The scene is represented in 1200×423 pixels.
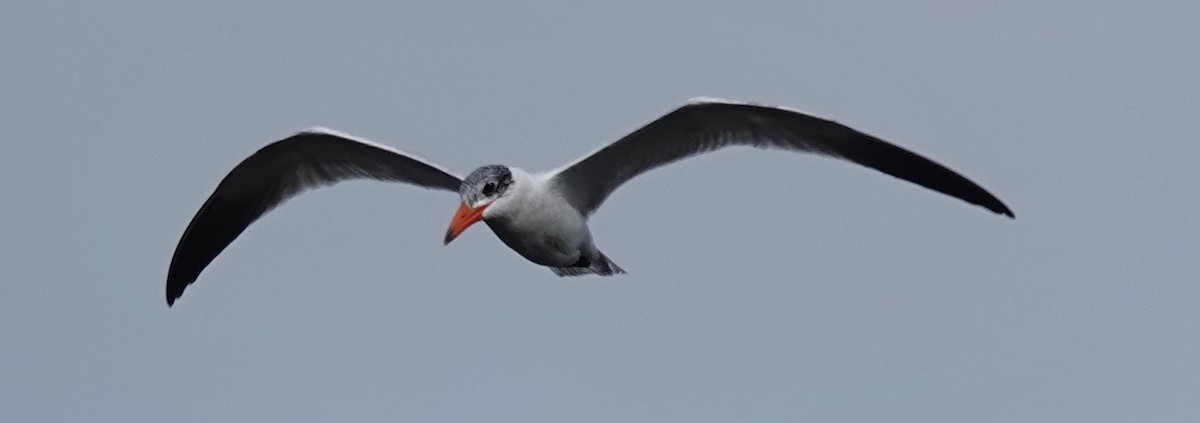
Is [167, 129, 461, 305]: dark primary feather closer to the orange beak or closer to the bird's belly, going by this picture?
the bird's belly

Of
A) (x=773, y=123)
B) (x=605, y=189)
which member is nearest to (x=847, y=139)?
(x=773, y=123)

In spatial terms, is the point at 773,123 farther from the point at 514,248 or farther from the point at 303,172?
the point at 303,172

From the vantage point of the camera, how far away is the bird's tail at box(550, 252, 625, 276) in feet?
64.0

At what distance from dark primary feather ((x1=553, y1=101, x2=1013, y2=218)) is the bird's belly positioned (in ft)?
1.36

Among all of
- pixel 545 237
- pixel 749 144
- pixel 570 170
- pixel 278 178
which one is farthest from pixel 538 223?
pixel 278 178

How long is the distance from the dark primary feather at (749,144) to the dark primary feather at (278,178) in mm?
1536

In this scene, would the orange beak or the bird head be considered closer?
the orange beak

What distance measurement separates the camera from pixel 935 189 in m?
18.5

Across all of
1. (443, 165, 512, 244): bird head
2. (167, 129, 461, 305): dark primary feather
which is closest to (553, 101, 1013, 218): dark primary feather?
(443, 165, 512, 244): bird head

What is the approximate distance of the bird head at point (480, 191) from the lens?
17.3 meters

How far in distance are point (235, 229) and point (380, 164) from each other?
171 cm

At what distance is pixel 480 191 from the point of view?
17422 millimetres

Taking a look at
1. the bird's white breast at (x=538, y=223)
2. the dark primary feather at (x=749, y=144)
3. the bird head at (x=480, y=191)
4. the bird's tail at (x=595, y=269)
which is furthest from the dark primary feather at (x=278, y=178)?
the bird head at (x=480, y=191)

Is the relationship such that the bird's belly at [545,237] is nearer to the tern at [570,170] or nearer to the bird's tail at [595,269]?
the tern at [570,170]
